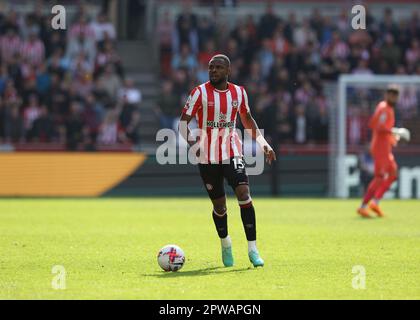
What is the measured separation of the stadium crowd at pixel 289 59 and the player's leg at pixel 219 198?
48.3 feet

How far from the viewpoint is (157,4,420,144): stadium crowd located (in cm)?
2627

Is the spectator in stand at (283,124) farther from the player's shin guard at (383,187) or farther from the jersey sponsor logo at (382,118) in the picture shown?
the jersey sponsor logo at (382,118)

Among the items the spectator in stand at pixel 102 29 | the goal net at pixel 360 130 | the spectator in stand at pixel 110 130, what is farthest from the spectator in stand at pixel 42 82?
the goal net at pixel 360 130

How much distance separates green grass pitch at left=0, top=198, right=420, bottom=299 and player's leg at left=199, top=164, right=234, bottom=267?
0.65 ft

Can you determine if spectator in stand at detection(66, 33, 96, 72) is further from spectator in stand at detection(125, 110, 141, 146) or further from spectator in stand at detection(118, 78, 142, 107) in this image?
spectator in stand at detection(125, 110, 141, 146)

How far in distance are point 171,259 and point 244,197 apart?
43.6 inches

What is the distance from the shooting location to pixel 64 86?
85.0ft

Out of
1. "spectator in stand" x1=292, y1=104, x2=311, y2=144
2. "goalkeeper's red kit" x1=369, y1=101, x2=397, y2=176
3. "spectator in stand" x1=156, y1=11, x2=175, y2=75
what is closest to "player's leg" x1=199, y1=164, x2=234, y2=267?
"goalkeeper's red kit" x1=369, y1=101, x2=397, y2=176

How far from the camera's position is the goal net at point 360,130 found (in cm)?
2538

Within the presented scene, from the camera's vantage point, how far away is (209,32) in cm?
2838

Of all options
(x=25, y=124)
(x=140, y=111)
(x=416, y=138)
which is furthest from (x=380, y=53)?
(x=25, y=124)

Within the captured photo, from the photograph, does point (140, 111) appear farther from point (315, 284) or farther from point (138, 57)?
point (315, 284)

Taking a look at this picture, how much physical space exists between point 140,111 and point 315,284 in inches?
767
